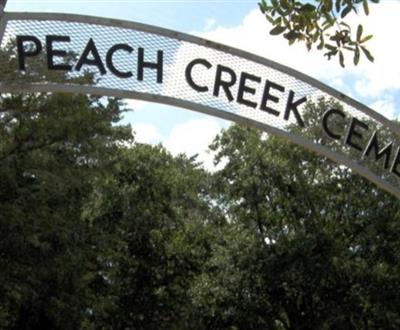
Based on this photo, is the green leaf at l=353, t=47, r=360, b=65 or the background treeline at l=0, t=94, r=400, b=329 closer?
the green leaf at l=353, t=47, r=360, b=65

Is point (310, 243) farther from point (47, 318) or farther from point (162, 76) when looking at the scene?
point (162, 76)

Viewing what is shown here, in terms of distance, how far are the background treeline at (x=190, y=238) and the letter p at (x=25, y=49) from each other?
496 inches

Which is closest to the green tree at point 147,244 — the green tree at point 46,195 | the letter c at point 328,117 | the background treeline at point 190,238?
the background treeline at point 190,238

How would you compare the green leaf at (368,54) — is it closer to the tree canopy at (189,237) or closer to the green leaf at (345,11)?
the green leaf at (345,11)

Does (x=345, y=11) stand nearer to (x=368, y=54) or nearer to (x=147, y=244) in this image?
(x=368, y=54)

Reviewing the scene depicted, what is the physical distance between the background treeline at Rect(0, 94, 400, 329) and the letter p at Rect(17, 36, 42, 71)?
12.6 m

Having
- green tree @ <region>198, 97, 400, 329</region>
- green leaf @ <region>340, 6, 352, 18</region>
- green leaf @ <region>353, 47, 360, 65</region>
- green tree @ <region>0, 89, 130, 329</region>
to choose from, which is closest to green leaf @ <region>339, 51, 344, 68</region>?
green leaf @ <region>353, 47, 360, 65</region>

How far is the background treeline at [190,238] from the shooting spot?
18.5 metres

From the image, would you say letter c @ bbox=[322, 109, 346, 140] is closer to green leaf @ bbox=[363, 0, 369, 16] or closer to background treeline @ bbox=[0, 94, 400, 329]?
green leaf @ bbox=[363, 0, 369, 16]

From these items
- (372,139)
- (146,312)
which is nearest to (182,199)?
(146,312)

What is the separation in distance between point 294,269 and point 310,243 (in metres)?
1.04

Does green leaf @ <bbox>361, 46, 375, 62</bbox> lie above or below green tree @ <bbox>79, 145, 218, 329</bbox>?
below

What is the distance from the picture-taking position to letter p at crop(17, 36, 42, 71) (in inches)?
213

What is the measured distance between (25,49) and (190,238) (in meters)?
23.0
